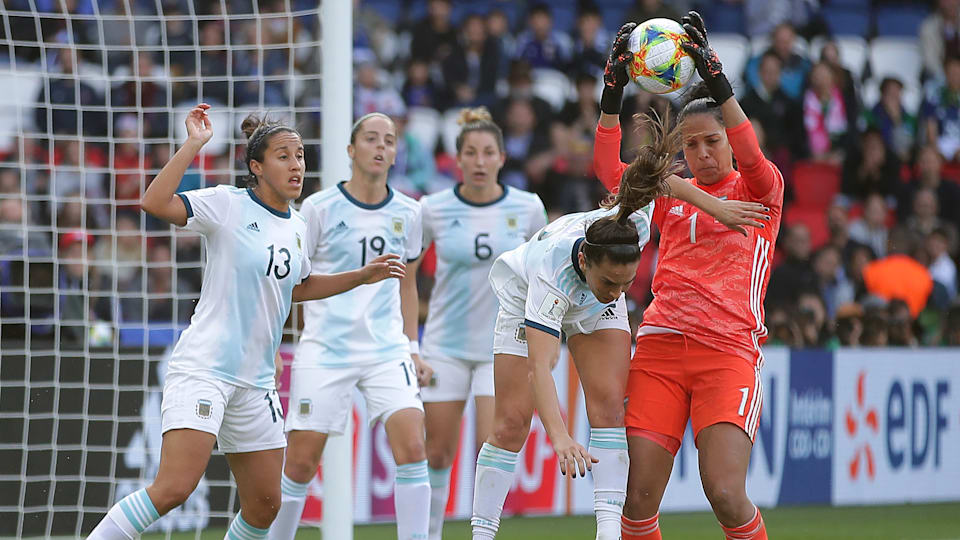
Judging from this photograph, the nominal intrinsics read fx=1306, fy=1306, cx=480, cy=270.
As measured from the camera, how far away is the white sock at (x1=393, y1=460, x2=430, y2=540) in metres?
6.61

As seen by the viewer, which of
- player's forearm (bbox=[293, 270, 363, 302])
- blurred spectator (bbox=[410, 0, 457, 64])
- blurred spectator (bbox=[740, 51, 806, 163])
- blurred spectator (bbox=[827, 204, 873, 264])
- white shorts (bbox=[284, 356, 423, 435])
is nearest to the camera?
player's forearm (bbox=[293, 270, 363, 302])

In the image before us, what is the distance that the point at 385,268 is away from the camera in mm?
5855

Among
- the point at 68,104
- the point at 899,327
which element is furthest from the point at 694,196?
the point at 68,104

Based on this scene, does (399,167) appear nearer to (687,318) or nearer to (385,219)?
(385,219)

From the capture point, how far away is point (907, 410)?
11.2 m

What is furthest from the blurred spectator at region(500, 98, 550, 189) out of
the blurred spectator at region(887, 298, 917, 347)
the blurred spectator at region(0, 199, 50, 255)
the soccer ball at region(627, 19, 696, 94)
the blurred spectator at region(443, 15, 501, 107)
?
the soccer ball at region(627, 19, 696, 94)

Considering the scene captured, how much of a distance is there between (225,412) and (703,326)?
2.09m

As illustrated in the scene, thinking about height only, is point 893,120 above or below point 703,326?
above

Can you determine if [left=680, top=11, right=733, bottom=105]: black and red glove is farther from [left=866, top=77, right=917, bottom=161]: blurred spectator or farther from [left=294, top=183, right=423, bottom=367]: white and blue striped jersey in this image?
[left=866, top=77, right=917, bottom=161]: blurred spectator

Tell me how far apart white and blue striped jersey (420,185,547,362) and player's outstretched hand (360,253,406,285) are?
1603mm

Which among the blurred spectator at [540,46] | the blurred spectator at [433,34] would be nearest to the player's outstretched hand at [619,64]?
Result: the blurred spectator at [433,34]

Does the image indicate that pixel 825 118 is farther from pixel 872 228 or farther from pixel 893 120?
pixel 872 228

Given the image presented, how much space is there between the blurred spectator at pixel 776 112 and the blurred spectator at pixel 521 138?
238cm

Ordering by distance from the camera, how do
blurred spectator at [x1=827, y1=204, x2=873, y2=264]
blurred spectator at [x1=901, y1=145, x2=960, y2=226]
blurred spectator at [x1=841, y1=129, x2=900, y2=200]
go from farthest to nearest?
1. blurred spectator at [x1=841, y1=129, x2=900, y2=200]
2. blurred spectator at [x1=901, y1=145, x2=960, y2=226]
3. blurred spectator at [x1=827, y1=204, x2=873, y2=264]
